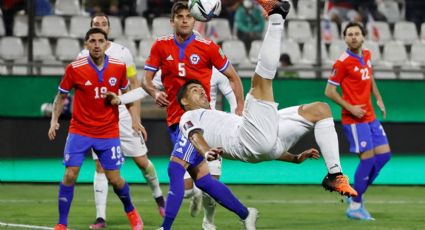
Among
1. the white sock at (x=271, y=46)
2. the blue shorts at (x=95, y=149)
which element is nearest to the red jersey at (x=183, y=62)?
the blue shorts at (x=95, y=149)

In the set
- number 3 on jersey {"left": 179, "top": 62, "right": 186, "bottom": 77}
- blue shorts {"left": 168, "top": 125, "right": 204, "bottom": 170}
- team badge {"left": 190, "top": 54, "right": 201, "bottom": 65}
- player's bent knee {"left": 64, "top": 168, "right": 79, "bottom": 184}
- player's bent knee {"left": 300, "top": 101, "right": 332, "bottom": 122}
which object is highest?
team badge {"left": 190, "top": 54, "right": 201, "bottom": 65}

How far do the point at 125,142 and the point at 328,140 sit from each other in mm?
3789

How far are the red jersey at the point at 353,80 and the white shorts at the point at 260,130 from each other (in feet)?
12.3

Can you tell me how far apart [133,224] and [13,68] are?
21.6 feet

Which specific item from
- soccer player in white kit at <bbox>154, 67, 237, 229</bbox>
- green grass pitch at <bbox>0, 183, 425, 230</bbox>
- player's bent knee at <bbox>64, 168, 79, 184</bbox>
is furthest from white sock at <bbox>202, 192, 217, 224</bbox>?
player's bent knee at <bbox>64, 168, 79, 184</bbox>

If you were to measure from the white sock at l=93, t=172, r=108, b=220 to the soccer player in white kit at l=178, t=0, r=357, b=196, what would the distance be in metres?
2.04

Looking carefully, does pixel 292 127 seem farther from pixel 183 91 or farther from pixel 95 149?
pixel 95 149

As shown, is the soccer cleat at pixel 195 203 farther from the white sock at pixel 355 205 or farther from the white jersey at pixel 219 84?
the white sock at pixel 355 205

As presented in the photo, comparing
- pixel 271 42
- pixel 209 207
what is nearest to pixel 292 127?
pixel 271 42

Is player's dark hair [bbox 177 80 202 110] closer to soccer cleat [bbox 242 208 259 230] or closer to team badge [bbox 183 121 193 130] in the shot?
team badge [bbox 183 121 193 130]

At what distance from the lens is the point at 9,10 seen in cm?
1706

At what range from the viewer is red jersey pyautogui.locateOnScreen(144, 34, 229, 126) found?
10523 millimetres

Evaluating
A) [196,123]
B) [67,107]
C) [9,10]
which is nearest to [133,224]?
[196,123]

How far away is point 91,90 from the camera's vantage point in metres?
10.6
